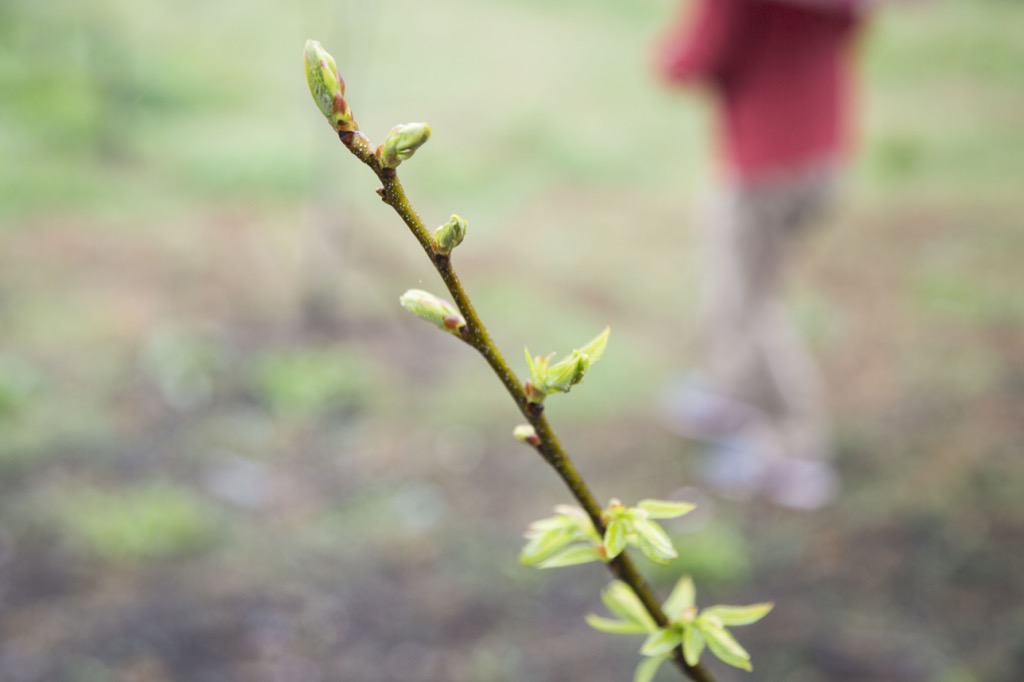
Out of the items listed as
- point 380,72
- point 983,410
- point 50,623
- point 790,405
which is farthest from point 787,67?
point 380,72

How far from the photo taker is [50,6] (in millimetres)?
5676

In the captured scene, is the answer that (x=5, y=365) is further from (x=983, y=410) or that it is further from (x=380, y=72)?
(x=380, y=72)

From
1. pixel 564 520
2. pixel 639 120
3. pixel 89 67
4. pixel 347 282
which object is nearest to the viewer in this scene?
pixel 564 520

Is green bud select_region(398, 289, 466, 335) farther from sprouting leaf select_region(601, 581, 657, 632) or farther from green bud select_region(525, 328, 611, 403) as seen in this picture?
sprouting leaf select_region(601, 581, 657, 632)

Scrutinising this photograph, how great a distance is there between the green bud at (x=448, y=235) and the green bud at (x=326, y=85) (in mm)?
88

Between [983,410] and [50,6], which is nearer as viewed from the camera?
[983,410]

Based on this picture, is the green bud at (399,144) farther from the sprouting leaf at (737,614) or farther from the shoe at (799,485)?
the shoe at (799,485)

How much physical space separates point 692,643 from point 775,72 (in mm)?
2954

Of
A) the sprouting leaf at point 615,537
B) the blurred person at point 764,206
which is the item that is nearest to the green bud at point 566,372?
the sprouting leaf at point 615,537

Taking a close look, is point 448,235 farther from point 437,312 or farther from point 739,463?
point 739,463

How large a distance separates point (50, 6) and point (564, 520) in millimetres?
5839

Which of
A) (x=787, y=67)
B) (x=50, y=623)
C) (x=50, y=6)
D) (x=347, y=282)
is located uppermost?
(x=50, y=6)

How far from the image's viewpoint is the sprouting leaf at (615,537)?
29.9 inches

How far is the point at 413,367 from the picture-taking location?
446 centimetres
